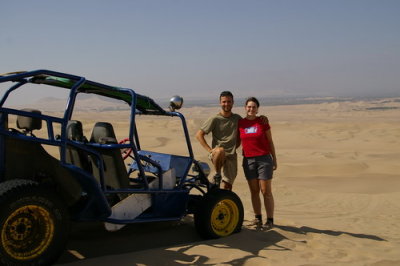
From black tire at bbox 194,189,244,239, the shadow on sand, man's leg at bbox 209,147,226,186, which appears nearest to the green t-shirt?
man's leg at bbox 209,147,226,186

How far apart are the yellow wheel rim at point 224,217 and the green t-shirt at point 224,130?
2.54 ft

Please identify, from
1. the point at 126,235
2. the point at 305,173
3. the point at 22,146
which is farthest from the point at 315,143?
the point at 22,146

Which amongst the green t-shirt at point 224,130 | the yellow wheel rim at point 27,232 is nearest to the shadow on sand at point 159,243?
the yellow wheel rim at point 27,232

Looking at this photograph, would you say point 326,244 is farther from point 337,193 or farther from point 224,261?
point 337,193

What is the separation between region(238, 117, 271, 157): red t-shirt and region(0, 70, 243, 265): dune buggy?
27.4 inches

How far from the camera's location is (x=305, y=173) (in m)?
12.5

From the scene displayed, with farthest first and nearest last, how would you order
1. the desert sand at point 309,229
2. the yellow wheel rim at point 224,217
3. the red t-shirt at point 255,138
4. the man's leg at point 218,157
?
the red t-shirt at point 255,138 → the man's leg at point 218,157 → the yellow wheel rim at point 224,217 → the desert sand at point 309,229

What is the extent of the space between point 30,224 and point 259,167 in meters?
3.11

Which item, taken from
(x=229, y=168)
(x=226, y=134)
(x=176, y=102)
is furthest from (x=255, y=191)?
(x=176, y=102)

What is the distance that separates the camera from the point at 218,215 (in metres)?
5.58

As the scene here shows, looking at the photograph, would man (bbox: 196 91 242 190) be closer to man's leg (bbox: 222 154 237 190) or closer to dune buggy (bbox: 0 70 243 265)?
man's leg (bbox: 222 154 237 190)

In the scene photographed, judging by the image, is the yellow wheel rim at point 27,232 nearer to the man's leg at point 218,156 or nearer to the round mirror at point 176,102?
the round mirror at point 176,102

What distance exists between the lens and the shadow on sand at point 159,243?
4.53 meters

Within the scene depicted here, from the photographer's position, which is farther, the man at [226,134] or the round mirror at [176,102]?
the man at [226,134]
